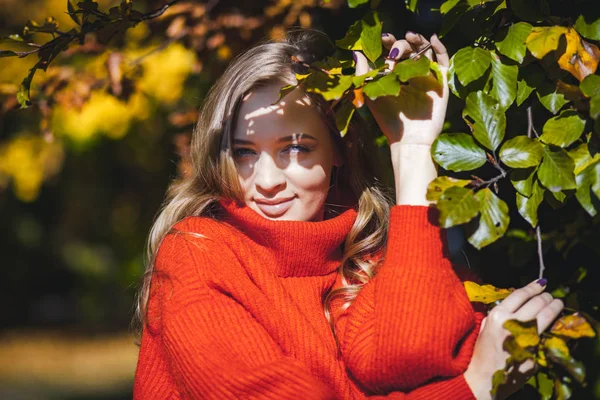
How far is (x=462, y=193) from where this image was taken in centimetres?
141

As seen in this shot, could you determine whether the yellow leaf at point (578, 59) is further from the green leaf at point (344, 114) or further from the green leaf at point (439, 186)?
the green leaf at point (344, 114)

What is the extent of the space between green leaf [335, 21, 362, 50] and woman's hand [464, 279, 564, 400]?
0.66 meters

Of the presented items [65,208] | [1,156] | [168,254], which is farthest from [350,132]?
[65,208]

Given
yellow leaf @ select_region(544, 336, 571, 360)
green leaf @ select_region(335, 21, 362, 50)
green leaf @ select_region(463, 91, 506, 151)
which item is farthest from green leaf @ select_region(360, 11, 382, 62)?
yellow leaf @ select_region(544, 336, 571, 360)

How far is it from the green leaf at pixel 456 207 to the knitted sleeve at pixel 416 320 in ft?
0.94

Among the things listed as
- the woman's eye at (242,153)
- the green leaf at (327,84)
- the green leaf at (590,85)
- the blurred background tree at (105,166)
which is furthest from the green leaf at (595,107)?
the woman's eye at (242,153)

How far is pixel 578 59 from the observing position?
1454 millimetres

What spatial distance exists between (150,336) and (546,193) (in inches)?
42.7

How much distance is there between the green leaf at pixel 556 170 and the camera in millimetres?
1401

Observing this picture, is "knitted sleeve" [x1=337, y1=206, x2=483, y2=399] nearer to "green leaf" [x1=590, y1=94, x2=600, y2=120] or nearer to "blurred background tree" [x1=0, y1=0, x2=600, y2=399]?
"blurred background tree" [x1=0, y1=0, x2=600, y2=399]

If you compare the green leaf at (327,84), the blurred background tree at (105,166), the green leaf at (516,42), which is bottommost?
the blurred background tree at (105,166)

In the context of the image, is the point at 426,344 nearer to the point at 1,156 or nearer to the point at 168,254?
the point at 168,254

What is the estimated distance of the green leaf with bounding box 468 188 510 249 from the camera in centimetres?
142

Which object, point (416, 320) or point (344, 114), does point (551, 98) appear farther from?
point (416, 320)
